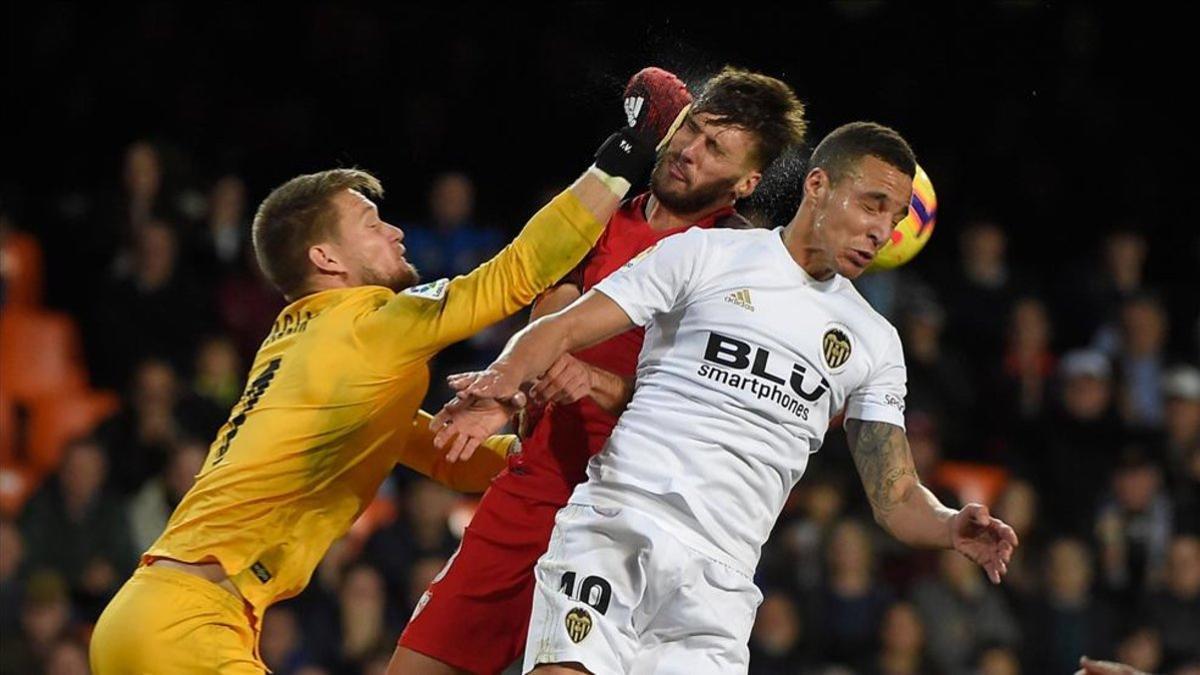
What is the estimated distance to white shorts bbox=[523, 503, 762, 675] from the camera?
4727 mm

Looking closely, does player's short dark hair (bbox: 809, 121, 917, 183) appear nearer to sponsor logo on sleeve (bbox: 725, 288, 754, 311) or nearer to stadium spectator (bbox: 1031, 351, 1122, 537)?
sponsor logo on sleeve (bbox: 725, 288, 754, 311)

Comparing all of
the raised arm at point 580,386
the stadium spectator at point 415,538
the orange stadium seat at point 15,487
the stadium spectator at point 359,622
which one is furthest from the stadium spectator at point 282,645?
the raised arm at point 580,386

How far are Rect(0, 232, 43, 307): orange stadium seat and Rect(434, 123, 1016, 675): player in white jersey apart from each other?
6.94 metres

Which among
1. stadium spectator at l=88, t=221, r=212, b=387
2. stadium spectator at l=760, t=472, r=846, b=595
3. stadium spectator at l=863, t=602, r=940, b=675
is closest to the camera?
stadium spectator at l=863, t=602, r=940, b=675

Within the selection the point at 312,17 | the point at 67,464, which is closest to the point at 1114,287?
the point at 312,17

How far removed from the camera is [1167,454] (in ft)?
37.7

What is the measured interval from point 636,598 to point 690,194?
1.27 metres

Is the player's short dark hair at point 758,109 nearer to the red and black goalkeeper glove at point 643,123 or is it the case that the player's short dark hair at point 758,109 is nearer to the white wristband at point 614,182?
the red and black goalkeeper glove at point 643,123

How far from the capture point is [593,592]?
4.74m

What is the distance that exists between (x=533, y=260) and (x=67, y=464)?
5.34 metres

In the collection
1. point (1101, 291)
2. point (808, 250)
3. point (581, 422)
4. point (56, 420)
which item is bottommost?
point (56, 420)

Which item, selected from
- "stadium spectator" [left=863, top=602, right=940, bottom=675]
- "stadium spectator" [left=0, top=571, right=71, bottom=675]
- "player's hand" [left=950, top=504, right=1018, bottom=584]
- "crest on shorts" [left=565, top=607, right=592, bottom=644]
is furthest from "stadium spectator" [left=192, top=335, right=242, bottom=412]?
"player's hand" [left=950, top=504, right=1018, bottom=584]

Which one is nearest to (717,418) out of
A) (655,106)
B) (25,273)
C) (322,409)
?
(655,106)

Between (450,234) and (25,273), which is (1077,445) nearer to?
(450,234)
